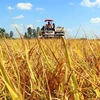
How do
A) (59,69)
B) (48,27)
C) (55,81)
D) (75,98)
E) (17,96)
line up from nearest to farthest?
(17,96), (75,98), (55,81), (59,69), (48,27)

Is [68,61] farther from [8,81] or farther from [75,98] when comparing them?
[8,81]

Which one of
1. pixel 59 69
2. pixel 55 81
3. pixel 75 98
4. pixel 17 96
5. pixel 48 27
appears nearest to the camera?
pixel 17 96

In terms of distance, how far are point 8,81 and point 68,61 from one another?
23cm

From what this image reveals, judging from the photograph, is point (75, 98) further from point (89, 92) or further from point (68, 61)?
point (89, 92)

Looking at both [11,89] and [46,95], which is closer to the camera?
[11,89]

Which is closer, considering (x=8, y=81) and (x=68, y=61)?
(x=8, y=81)

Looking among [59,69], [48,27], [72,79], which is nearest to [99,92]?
[72,79]

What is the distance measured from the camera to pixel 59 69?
94 cm

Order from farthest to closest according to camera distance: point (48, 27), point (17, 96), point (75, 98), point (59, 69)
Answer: point (48, 27) < point (59, 69) < point (75, 98) < point (17, 96)

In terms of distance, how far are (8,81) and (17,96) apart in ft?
0.13

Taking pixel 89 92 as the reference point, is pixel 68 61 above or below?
above

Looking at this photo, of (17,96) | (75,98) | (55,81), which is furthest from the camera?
(55,81)

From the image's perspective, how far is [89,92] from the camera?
35.4 inches

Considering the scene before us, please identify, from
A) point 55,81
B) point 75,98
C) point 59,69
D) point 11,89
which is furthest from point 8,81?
point 59,69
